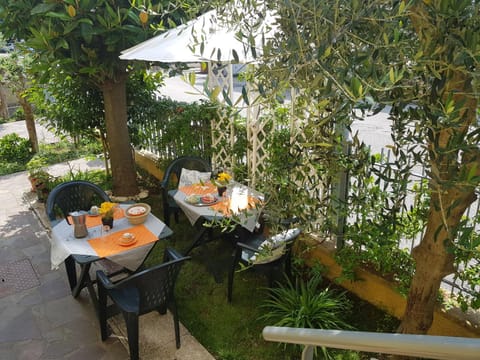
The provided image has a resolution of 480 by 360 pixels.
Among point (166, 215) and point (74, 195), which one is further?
point (166, 215)

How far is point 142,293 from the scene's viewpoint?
Answer: 10.7 ft

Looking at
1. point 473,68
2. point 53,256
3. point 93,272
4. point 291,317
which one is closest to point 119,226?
point 53,256

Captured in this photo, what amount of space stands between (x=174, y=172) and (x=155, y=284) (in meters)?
2.65

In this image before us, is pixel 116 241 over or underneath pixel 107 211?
underneath

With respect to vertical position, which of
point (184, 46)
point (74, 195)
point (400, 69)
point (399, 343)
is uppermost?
point (184, 46)

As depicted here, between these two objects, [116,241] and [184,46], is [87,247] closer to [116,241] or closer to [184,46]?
[116,241]

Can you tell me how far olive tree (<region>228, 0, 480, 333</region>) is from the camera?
1420mm

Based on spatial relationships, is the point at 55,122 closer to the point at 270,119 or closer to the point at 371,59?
the point at 270,119

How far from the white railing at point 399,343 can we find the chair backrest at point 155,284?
6.26ft

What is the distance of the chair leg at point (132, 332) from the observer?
131 inches

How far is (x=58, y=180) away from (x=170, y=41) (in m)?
3.75

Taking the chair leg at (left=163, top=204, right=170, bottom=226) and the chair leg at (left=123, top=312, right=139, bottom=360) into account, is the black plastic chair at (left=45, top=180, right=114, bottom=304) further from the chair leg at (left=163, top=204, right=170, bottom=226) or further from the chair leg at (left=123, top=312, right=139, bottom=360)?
the chair leg at (left=123, top=312, right=139, bottom=360)

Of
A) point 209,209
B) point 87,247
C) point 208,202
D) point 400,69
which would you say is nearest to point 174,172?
point 208,202

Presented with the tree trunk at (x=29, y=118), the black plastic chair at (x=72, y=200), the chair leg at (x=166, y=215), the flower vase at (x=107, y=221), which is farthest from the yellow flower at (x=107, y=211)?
the tree trunk at (x=29, y=118)
